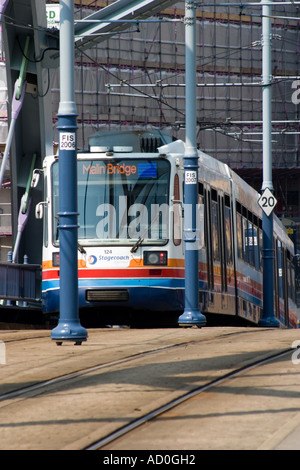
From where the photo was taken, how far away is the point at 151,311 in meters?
20.1

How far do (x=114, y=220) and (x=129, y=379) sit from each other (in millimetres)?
9540

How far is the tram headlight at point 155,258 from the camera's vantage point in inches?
770

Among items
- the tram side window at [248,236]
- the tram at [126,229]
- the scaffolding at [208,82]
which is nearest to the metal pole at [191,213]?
the tram at [126,229]

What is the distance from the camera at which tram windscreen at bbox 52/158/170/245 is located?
19438 millimetres

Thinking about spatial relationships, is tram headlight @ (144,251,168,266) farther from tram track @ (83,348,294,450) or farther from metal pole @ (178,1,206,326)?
tram track @ (83,348,294,450)

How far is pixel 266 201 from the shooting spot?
27.2m

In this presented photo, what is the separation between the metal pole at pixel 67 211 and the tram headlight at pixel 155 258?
5.57 metres

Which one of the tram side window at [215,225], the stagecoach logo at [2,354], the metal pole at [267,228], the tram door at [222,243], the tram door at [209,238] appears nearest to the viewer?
the stagecoach logo at [2,354]

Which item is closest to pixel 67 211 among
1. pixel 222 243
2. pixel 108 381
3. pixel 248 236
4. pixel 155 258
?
pixel 108 381

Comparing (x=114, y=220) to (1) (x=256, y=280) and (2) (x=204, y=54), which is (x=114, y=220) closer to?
(1) (x=256, y=280)

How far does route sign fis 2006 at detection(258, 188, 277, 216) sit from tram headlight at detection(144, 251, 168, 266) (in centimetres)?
762

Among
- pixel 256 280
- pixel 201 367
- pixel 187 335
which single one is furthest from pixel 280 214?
pixel 201 367

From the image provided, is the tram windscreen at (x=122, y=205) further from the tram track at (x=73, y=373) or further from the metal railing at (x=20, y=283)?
the tram track at (x=73, y=373)

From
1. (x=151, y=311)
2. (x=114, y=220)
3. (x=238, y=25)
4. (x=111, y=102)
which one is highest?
(x=238, y=25)
